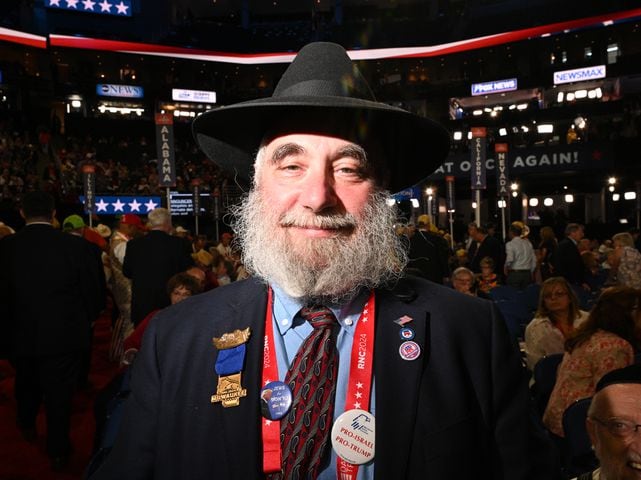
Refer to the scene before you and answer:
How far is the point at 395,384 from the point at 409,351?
92 millimetres

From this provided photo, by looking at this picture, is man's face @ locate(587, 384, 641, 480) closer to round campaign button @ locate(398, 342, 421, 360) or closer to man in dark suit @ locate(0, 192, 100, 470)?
round campaign button @ locate(398, 342, 421, 360)

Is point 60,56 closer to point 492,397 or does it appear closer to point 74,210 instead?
point 74,210

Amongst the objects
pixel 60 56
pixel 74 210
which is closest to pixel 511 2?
pixel 60 56

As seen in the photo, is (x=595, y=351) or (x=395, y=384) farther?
(x=595, y=351)

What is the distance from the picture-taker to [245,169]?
5.80 feet

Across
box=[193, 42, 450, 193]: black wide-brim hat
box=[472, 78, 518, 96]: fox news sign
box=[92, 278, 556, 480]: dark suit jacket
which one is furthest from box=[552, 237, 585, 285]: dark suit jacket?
box=[472, 78, 518, 96]: fox news sign

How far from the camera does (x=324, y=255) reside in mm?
1359

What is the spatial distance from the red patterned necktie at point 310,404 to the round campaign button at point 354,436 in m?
0.03

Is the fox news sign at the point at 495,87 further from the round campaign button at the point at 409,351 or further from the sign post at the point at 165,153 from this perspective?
the round campaign button at the point at 409,351

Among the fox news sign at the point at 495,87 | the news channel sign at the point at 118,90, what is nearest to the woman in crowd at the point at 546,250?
the fox news sign at the point at 495,87

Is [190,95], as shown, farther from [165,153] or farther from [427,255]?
[427,255]

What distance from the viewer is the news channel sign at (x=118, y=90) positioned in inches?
1421

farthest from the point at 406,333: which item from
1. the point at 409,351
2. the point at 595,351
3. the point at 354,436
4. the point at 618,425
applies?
the point at 595,351

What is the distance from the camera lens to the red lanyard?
4.00ft
